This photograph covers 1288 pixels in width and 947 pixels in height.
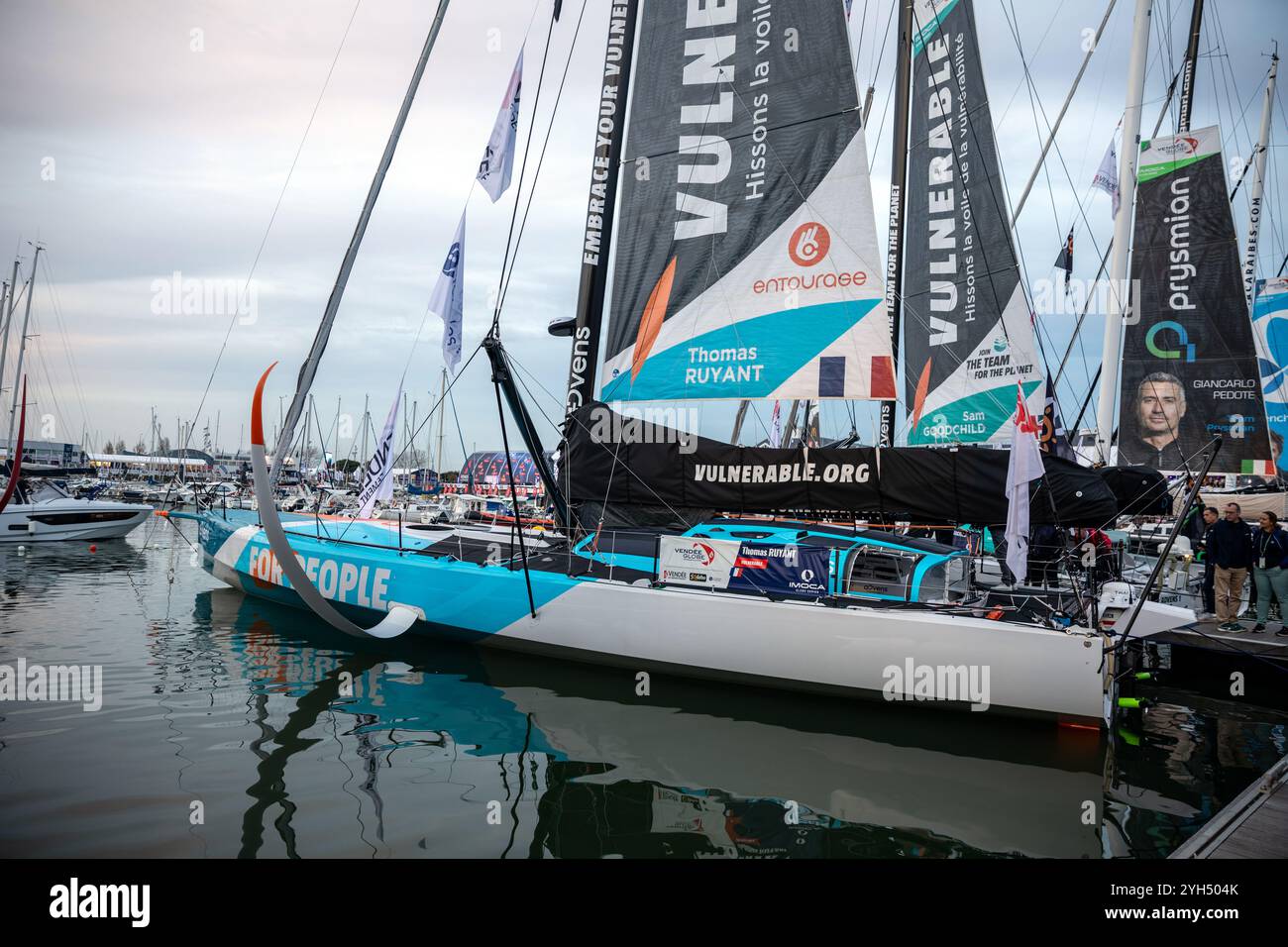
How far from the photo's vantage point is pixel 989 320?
14555mm

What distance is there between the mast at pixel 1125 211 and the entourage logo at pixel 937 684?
33.8 ft

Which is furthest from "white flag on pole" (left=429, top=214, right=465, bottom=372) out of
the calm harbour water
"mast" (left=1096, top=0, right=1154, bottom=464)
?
"mast" (left=1096, top=0, right=1154, bottom=464)

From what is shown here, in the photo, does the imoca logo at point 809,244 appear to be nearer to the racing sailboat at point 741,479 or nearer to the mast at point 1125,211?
the racing sailboat at point 741,479

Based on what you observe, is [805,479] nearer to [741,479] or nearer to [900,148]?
[741,479]

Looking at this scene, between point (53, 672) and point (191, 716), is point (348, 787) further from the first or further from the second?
point (53, 672)

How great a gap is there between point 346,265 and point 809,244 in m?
6.26

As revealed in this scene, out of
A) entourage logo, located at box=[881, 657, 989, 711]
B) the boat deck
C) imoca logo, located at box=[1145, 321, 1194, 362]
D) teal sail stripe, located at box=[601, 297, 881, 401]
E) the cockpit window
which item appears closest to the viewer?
the boat deck

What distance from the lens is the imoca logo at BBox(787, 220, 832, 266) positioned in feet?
27.6

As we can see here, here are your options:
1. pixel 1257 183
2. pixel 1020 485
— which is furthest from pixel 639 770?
pixel 1257 183

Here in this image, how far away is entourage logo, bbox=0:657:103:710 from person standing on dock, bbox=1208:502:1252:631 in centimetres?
1243

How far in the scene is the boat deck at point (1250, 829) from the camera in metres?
3.90
